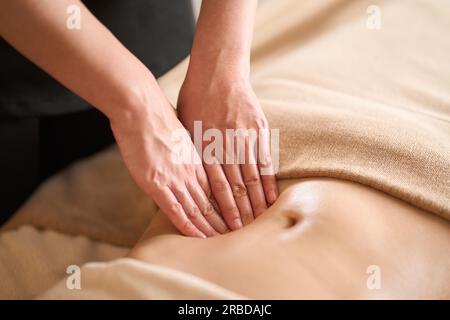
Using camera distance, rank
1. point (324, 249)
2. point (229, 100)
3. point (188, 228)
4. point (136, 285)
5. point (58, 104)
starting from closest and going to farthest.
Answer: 1. point (136, 285)
2. point (324, 249)
3. point (188, 228)
4. point (229, 100)
5. point (58, 104)

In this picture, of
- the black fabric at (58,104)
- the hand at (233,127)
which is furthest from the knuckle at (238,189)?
the black fabric at (58,104)

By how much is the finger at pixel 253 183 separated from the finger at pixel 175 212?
0.10m

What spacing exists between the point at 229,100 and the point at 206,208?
0.19m

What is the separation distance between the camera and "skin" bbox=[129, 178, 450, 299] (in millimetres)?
833

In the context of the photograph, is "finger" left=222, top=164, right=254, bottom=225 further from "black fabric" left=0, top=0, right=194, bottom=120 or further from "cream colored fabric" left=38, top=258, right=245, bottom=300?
"black fabric" left=0, top=0, right=194, bottom=120

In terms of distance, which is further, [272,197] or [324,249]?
[272,197]

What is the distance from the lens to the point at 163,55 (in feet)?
4.65

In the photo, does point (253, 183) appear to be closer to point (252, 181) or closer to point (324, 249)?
point (252, 181)

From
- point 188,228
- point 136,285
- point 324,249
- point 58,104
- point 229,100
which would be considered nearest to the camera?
point 136,285

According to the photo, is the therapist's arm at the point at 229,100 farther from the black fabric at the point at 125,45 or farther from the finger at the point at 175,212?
→ the black fabric at the point at 125,45

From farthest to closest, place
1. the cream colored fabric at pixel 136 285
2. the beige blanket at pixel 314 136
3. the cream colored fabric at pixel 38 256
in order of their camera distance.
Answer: the cream colored fabric at pixel 38 256 → the beige blanket at pixel 314 136 → the cream colored fabric at pixel 136 285

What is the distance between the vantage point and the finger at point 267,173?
1.02m

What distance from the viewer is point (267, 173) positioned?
3.38ft

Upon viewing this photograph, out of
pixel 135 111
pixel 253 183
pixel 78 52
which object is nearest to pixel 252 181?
pixel 253 183
